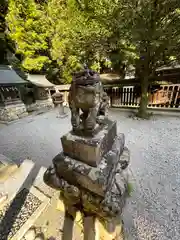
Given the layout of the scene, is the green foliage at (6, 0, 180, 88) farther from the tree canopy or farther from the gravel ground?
the gravel ground

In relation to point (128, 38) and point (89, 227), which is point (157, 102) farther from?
point (89, 227)

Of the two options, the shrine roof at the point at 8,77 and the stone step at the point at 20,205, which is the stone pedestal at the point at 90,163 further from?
the shrine roof at the point at 8,77

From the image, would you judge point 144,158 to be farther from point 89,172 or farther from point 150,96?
point 150,96

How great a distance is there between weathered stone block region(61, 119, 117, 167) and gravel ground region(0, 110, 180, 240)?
1.35 meters

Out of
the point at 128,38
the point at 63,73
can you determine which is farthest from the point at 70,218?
the point at 63,73

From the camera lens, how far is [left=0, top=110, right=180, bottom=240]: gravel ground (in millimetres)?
1638

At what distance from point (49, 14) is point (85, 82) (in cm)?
1007

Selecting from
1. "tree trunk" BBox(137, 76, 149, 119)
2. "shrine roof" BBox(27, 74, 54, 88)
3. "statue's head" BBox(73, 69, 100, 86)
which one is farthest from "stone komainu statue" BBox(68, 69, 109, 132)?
"shrine roof" BBox(27, 74, 54, 88)

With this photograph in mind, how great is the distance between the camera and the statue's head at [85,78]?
79 cm

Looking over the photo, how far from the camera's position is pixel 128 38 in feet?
12.3

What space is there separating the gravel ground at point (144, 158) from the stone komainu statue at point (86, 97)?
1.56 meters

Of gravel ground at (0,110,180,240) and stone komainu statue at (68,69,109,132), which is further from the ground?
stone komainu statue at (68,69,109,132)

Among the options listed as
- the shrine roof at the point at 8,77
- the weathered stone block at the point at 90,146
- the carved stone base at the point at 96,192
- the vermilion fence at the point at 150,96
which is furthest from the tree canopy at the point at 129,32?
the shrine roof at the point at 8,77

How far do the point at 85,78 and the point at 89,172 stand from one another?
590 mm
